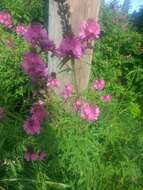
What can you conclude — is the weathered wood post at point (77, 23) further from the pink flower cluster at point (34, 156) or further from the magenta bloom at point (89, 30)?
the pink flower cluster at point (34, 156)

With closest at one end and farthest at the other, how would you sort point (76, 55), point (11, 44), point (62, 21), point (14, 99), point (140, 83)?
point (76, 55)
point (62, 21)
point (14, 99)
point (11, 44)
point (140, 83)

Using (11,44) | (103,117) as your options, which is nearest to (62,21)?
(103,117)

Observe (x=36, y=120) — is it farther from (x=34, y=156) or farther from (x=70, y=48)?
(x=70, y=48)

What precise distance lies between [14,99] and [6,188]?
0.63m

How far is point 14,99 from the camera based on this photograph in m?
3.09

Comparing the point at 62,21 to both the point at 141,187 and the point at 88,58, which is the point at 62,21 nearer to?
the point at 88,58

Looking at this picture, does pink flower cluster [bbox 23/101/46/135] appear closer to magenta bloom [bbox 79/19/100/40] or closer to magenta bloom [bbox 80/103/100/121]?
magenta bloom [bbox 80/103/100/121]

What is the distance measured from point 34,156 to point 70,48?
681mm

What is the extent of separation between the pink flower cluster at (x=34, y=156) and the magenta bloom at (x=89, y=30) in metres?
0.67

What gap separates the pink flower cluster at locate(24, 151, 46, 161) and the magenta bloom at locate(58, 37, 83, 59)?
595 mm

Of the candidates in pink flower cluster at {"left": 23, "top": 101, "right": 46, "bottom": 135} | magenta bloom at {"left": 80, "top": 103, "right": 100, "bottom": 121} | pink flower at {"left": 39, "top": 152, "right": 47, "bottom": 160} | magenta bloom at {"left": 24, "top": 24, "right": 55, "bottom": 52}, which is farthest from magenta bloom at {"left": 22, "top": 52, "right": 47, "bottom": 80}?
pink flower at {"left": 39, "top": 152, "right": 47, "bottom": 160}

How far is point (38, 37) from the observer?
7.40ft

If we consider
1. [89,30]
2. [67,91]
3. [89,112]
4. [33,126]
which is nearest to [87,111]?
[89,112]

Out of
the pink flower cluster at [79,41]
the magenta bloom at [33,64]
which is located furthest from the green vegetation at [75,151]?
the pink flower cluster at [79,41]
